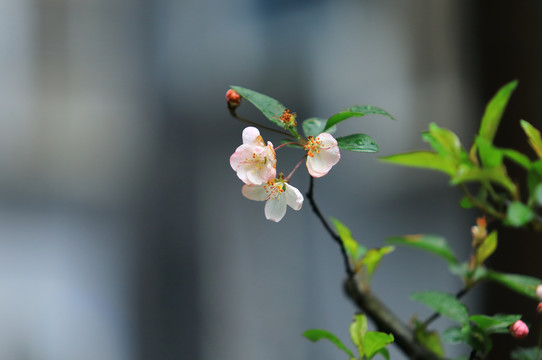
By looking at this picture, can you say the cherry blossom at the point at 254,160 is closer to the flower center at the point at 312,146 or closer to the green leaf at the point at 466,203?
the flower center at the point at 312,146

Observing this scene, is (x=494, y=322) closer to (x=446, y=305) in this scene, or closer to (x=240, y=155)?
(x=446, y=305)

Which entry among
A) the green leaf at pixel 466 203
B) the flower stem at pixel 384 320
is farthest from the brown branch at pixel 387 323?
the green leaf at pixel 466 203

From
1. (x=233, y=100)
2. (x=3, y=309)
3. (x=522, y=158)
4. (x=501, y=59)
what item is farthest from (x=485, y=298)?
(x=3, y=309)

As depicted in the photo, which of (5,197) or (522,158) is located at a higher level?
(522,158)

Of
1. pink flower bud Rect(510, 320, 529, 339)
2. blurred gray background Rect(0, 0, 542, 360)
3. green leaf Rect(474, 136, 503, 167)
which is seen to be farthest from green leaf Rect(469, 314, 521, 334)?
blurred gray background Rect(0, 0, 542, 360)

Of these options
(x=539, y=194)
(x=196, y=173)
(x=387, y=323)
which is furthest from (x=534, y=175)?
(x=196, y=173)

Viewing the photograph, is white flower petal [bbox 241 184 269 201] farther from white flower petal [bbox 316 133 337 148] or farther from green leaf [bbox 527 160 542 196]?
green leaf [bbox 527 160 542 196]

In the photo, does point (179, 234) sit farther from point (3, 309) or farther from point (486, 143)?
point (486, 143)
